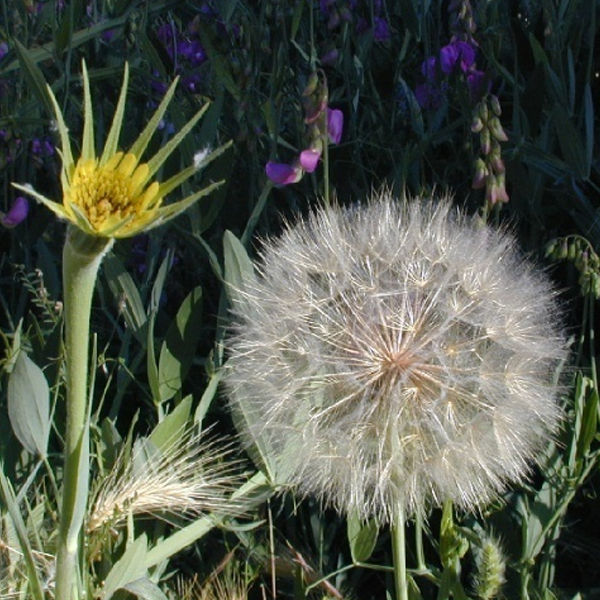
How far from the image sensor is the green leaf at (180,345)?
2.19 meters

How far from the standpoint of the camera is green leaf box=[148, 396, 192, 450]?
6.80 feet

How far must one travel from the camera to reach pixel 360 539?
2.11 meters

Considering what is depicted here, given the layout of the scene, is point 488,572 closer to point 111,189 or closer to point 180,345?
point 180,345

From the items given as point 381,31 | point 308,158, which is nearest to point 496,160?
point 308,158

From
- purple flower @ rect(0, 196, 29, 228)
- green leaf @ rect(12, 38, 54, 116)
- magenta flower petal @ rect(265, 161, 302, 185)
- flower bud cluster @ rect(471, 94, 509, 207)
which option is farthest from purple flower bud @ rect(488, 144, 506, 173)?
purple flower @ rect(0, 196, 29, 228)

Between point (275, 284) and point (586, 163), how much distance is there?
0.80 metres

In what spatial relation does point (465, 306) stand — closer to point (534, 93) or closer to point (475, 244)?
point (475, 244)

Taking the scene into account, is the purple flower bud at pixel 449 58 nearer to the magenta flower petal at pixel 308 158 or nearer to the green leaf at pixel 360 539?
the magenta flower petal at pixel 308 158

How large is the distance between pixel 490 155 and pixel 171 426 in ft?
2.69

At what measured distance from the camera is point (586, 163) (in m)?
2.36

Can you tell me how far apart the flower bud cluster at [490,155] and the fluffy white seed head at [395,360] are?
0.10m

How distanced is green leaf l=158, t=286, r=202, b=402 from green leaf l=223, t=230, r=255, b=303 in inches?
4.7

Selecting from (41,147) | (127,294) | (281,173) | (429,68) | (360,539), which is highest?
(429,68)

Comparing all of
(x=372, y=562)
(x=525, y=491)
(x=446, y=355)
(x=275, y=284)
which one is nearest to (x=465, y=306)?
(x=446, y=355)
